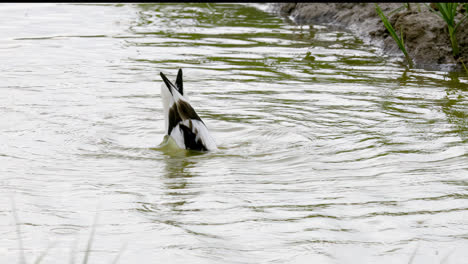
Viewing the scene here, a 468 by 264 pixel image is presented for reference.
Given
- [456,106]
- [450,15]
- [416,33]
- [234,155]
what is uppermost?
[450,15]

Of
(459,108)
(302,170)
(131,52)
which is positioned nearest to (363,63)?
(459,108)

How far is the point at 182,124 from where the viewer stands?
18.2 feet

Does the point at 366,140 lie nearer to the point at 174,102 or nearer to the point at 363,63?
the point at 174,102

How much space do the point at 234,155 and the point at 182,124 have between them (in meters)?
0.52

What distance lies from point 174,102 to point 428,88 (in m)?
3.22

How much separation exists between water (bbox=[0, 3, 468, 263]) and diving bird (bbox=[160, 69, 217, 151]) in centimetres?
17

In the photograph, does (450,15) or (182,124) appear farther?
(450,15)

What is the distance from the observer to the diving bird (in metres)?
5.48

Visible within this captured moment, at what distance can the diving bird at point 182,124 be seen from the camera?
5477mm

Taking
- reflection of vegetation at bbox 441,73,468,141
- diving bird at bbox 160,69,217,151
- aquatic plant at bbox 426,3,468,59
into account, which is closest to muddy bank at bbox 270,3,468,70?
aquatic plant at bbox 426,3,468,59

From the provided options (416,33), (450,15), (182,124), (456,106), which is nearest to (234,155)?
(182,124)

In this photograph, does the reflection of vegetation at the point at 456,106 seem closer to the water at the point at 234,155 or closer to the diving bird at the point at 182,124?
the water at the point at 234,155

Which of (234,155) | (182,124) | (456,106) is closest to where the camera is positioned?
(234,155)

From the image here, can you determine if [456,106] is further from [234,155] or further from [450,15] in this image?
[234,155]
